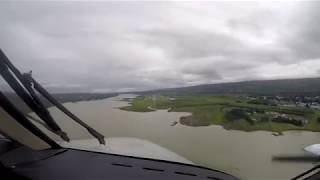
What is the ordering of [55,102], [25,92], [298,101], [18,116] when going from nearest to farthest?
[18,116]
[25,92]
[55,102]
[298,101]

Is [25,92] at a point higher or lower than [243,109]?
higher

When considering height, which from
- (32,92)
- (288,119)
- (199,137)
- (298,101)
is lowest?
(199,137)

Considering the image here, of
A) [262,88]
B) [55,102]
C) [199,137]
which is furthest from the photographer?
[199,137]

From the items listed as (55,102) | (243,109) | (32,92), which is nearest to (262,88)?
(243,109)

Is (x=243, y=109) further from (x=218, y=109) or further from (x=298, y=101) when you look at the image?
(x=298, y=101)

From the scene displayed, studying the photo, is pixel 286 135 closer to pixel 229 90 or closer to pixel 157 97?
pixel 229 90

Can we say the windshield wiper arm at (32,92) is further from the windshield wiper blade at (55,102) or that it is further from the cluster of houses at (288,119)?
the cluster of houses at (288,119)

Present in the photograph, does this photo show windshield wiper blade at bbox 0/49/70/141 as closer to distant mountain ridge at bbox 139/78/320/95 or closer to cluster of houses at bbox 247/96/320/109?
distant mountain ridge at bbox 139/78/320/95

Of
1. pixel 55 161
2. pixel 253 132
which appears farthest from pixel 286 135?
pixel 55 161
